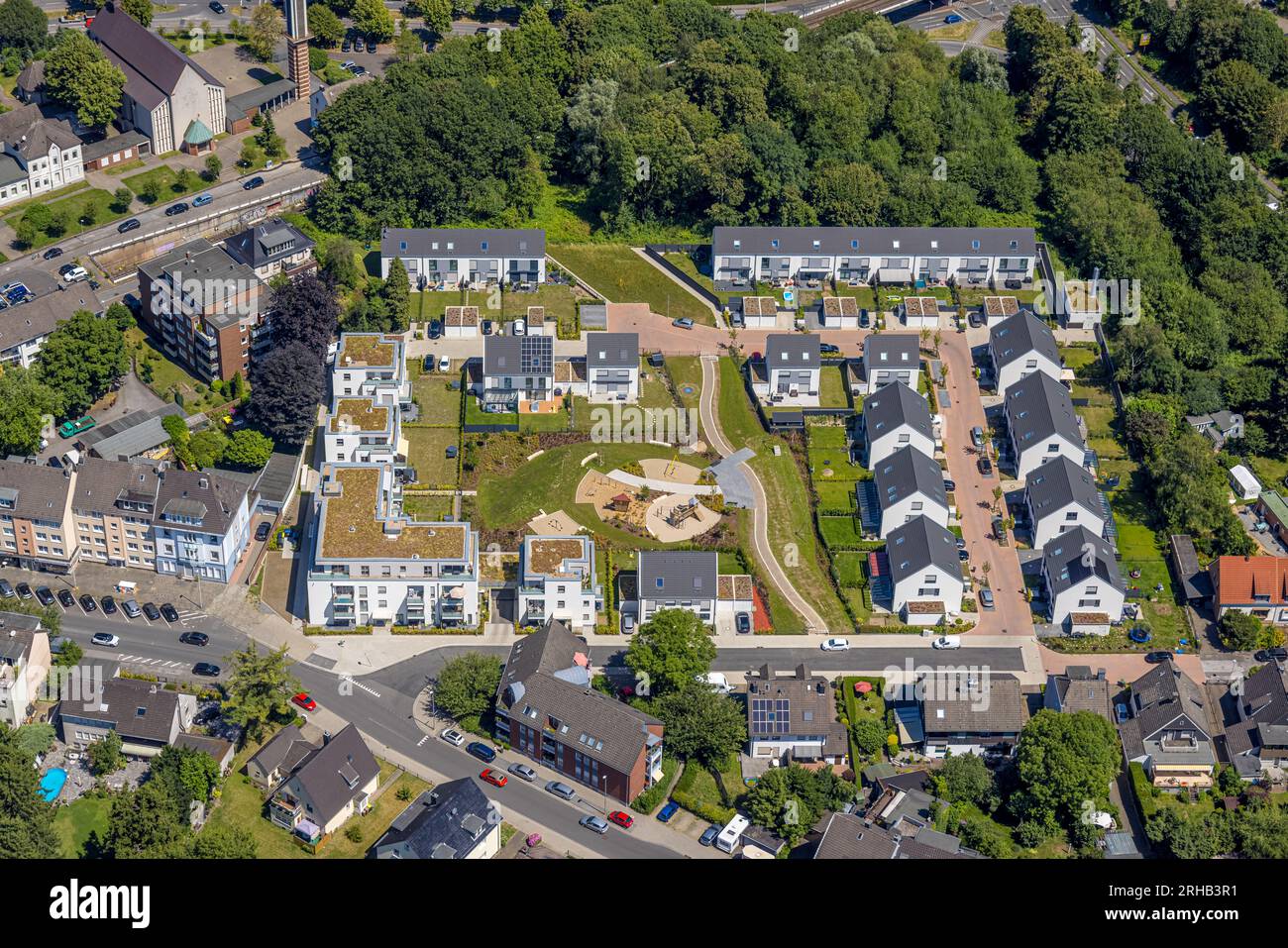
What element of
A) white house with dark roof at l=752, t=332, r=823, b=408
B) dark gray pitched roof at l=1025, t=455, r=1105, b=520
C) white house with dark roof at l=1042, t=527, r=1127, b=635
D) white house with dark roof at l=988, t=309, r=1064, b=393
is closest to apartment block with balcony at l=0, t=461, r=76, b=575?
white house with dark roof at l=752, t=332, r=823, b=408

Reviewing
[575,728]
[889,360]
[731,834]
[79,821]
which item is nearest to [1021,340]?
[889,360]

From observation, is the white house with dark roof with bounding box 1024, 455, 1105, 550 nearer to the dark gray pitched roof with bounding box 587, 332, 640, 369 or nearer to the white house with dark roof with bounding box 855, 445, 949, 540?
the white house with dark roof with bounding box 855, 445, 949, 540

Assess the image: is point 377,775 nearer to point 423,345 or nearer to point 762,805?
point 762,805

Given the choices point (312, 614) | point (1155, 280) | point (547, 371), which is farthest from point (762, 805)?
point (1155, 280)

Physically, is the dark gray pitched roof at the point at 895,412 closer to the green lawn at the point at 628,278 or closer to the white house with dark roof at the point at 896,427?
the white house with dark roof at the point at 896,427

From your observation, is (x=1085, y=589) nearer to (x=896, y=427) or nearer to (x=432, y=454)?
(x=896, y=427)

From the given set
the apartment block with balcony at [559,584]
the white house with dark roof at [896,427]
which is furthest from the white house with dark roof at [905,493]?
the apartment block with balcony at [559,584]
